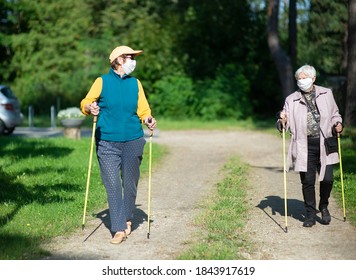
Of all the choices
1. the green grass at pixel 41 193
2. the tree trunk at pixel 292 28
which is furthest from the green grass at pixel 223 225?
the tree trunk at pixel 292 28

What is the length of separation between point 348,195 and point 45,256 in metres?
5.14

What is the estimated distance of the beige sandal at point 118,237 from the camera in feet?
24.2

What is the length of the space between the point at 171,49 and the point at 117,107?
24.4m

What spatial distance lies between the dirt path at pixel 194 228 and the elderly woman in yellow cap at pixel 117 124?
1.52ft

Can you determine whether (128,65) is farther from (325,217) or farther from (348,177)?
(348,177)

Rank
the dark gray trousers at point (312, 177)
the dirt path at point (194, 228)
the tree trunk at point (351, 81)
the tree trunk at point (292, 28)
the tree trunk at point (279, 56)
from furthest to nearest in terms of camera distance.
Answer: the tree trunk at point (292, 28) → the tree trunk at point (279, 56) → the tree trunk at point (351, 81) → the dark gray trousers at point (312, 177) → the dirt path at point (194, 228)

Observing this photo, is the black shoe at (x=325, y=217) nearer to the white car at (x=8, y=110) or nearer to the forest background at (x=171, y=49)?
the white car at (x=8, y=110)

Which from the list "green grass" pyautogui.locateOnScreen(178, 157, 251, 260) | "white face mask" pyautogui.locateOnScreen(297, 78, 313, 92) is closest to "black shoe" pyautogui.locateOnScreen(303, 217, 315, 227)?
"green grass" pyautogui.locateOnScreen(178, 157, 251, 260)

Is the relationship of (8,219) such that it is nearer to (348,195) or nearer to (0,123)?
(348,195)

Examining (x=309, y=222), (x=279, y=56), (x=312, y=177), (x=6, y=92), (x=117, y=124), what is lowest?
(x=309, y=222)

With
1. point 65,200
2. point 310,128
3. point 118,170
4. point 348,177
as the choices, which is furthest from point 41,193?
point 348,177

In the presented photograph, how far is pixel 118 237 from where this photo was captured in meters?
7.43

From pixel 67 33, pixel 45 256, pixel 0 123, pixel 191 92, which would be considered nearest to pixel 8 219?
pixel 45 256

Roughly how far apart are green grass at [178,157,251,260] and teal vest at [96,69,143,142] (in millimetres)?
1479
